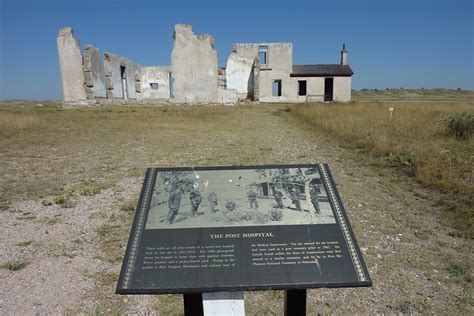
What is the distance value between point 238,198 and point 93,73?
25199 mm

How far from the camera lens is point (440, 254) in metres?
3.45

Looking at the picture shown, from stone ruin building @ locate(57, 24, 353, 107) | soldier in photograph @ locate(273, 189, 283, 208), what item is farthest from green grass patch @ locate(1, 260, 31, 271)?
stone ruin building @ locate(57, 24, 353, 107)

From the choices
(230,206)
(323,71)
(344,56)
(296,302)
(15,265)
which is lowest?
(15,265)

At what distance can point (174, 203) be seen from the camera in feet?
7.56

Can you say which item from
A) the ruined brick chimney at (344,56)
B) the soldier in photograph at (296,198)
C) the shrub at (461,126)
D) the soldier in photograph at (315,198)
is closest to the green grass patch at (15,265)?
the soldier in photograph at (296,198)

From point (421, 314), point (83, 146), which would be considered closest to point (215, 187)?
point (421, 314)

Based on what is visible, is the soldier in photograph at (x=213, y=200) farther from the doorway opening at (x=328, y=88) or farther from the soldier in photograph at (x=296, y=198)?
the doorway opening at (x=328, y=88)

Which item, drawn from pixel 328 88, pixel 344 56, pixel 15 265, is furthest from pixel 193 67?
pixel 15 265

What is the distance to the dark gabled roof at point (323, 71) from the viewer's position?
32.1m

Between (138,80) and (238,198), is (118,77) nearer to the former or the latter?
(138,80)

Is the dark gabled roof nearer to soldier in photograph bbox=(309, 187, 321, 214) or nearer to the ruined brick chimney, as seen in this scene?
the ruined brick chimney

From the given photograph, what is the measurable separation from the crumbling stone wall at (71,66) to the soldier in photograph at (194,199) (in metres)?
24.3

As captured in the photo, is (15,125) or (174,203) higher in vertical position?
(174,203)

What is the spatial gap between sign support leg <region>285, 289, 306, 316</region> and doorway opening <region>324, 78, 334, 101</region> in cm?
3335
